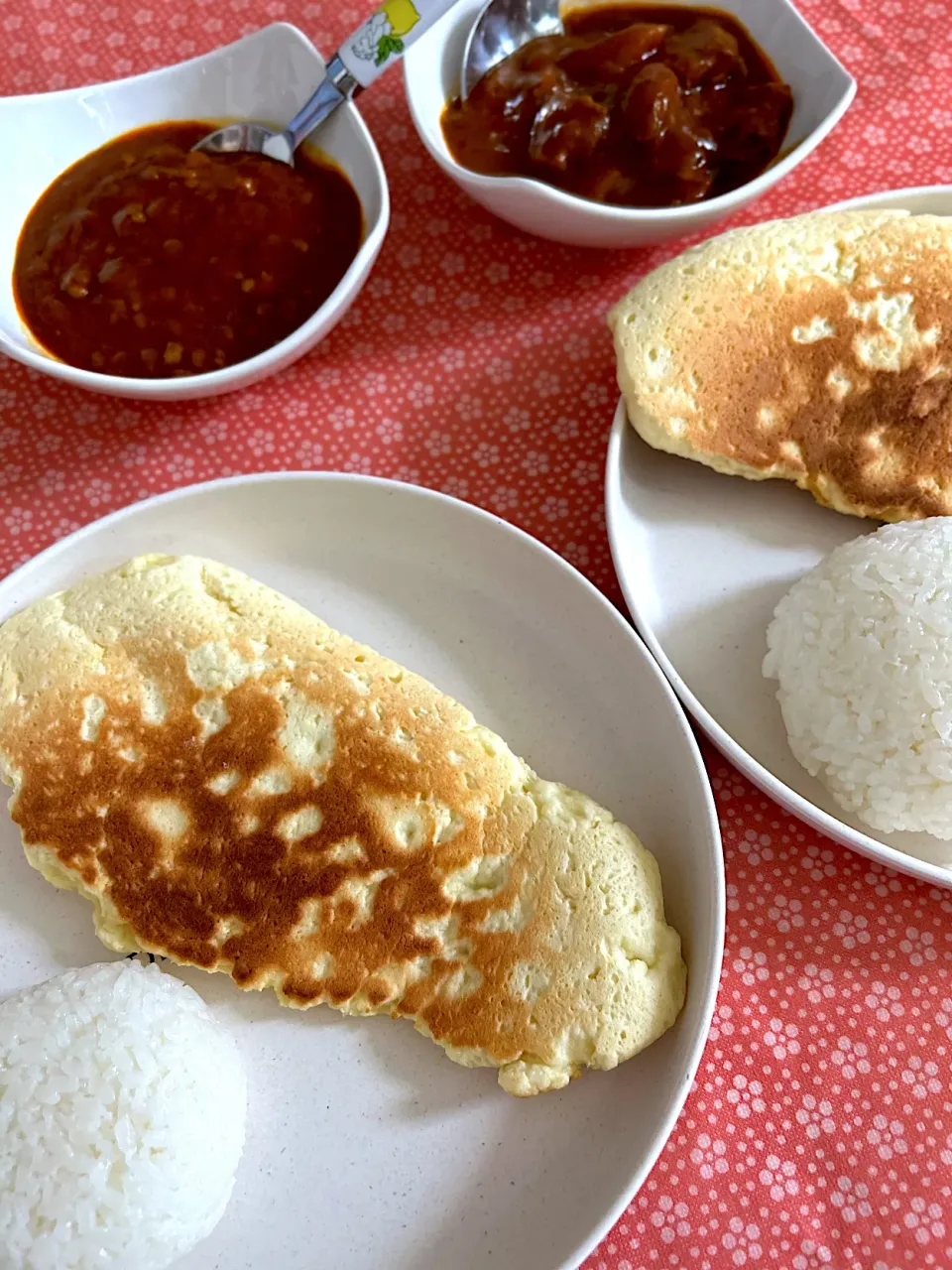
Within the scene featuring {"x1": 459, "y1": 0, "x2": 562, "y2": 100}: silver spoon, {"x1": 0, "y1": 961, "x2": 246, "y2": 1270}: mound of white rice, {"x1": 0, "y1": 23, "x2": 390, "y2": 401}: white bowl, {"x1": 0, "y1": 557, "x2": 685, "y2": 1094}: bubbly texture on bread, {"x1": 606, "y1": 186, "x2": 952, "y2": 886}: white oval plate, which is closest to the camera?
{"x1": 0, "y1": 961, "x2": 246, "y2": 1270}: mound of white rice

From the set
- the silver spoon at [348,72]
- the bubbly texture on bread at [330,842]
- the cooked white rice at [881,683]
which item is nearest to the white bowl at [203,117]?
the silver spoon at [348,72]

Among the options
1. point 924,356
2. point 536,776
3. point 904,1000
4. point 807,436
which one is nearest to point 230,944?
point 536,776

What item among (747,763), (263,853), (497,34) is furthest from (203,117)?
(747,763)

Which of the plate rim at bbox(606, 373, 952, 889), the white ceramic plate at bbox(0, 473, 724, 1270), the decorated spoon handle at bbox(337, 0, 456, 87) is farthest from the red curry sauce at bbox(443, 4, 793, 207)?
the white ceramic plate at bbox(0, 473, 724, 1270)

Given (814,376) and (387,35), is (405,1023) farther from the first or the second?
(387,35)

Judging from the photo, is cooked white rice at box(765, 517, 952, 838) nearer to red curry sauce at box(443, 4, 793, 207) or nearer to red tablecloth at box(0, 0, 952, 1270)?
red tablecloth at box(0, 0, 952, 1270)

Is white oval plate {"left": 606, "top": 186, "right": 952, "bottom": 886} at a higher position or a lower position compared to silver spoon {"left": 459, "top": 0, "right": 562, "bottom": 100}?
lower
